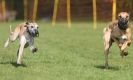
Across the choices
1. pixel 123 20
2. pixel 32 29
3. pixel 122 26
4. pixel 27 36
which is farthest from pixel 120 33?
pixel 27 36

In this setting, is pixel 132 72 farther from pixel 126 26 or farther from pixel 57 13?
pixel 57 13

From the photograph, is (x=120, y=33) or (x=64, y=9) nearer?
(x=120, y=33)

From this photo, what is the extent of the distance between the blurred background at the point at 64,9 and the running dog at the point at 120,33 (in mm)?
24606

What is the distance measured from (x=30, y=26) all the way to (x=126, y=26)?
249cm

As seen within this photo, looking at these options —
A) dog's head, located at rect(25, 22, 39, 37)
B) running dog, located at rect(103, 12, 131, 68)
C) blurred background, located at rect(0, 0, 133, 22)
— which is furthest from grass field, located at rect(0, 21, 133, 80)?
blurred background, located at rect(0, 0, 133, 22)

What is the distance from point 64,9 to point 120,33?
2791cm

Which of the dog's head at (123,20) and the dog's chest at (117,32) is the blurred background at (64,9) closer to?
the dog's chest at (117,32)

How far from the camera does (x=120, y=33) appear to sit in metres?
14.3

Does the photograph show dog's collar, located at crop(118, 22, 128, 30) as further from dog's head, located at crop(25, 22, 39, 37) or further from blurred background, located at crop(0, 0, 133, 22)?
blurred background, located at crop(0, 0, 133, 22)

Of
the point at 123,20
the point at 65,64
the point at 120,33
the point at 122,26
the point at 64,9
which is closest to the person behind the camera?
the point at 123,20

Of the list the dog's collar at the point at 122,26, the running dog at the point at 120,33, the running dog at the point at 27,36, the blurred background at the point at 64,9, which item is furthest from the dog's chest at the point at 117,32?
the blurred background at the point at 64,9

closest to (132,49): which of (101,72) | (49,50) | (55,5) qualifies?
(49,50)

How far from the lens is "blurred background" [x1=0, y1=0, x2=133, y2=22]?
4059 centimetres

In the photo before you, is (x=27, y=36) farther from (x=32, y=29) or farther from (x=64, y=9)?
(x=64, y=9)
